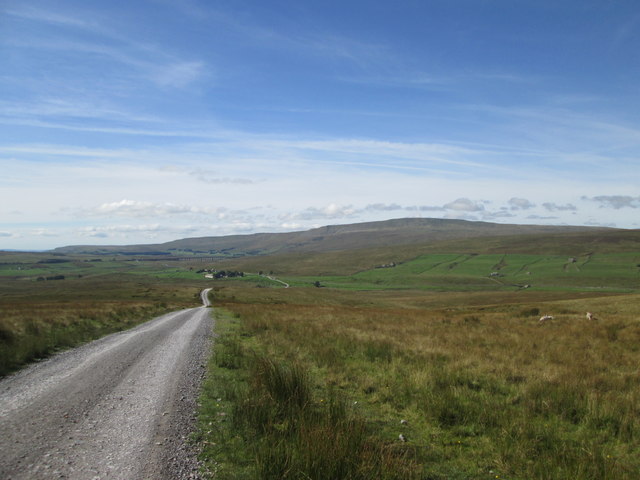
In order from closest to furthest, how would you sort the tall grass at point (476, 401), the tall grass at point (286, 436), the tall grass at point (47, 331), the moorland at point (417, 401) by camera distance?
the tall grass at point (286, 436), the moorland at point (417, 401), the tall grass at point (476, 401), the tall grass at point (47, 331)

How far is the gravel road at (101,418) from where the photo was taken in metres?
5.66

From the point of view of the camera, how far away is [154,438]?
261 inches

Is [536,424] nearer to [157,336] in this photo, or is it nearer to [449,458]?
[449,458]

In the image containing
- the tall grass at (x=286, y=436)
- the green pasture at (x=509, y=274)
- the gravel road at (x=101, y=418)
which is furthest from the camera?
the green pasture at (x=509, y=274)

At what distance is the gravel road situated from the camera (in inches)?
223

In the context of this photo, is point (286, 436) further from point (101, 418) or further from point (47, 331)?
point (47, 331)

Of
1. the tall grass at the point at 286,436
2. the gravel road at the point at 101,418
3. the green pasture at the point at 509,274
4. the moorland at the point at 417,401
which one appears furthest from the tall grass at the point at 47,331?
the green pasture at the point at 509,274

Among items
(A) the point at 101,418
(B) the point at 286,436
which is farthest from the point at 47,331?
(B) the point at 286,436

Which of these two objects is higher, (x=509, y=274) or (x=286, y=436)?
(x=286, y=436)

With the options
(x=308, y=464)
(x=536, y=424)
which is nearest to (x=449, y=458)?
(x=536, y=424)

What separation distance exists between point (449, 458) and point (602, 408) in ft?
13.4

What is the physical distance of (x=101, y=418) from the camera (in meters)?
7.57

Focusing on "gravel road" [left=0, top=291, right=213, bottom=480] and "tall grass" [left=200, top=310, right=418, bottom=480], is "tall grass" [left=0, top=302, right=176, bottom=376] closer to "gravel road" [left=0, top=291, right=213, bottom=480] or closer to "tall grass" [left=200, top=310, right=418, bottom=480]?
"gravel road" [left=0, top=291, right=213, bottom=480]

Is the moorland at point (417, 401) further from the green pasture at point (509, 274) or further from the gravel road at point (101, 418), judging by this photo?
the green pasture at point (509, 274)
